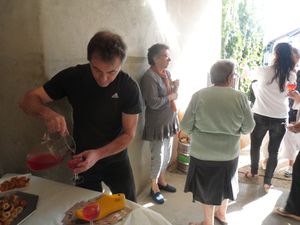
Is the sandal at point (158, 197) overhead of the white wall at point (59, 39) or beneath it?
A: beneath

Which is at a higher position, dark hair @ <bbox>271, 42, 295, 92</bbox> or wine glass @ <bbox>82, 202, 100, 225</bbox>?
dark hair @ <bbox>271, 42, 295, 92</bbox>

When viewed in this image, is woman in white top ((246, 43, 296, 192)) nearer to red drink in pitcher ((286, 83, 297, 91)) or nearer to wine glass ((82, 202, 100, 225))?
red drink in pitcher ((286, 83, 297, 91))

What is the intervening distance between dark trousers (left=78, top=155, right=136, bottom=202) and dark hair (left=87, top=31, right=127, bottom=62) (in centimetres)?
57

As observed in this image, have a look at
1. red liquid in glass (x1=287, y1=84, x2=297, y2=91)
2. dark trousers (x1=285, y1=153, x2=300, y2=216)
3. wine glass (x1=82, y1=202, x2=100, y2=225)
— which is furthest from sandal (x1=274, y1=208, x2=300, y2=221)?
wine glass (x1=82, y1=202, x2=100, y2=225)

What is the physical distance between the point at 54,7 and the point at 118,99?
0.57 m

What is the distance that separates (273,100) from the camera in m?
2.64

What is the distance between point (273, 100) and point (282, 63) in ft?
1.13

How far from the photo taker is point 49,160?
1.17 meters

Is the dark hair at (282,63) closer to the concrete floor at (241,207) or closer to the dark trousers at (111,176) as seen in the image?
the concrete floor at (241,207)

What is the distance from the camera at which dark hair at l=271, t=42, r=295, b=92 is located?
247cm

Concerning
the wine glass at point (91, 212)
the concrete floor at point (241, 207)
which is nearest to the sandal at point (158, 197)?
the concrete floor at point (241, 207)

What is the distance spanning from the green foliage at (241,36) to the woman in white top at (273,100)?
1531 mm

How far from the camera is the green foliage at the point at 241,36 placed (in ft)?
14.1

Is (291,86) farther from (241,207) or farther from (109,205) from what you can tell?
(109,205)
